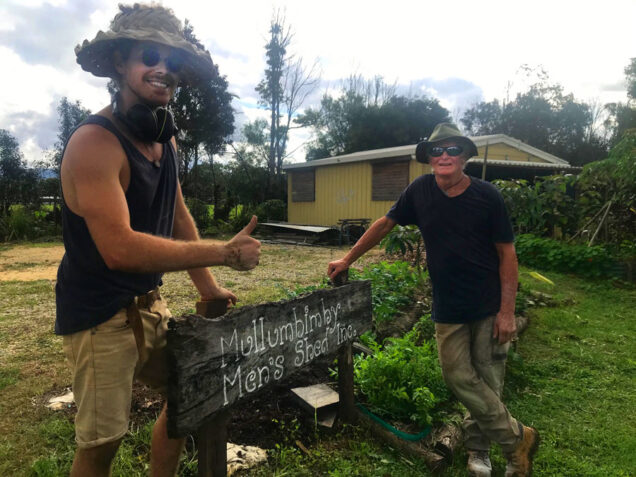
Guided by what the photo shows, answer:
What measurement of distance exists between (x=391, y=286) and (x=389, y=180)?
9999 mm

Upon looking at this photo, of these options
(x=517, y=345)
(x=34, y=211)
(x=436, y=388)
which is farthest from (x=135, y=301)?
(x=34, y=211)

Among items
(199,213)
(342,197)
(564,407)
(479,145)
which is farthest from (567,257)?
(199,213)

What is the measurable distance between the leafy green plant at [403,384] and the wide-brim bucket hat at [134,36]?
7.27 ft

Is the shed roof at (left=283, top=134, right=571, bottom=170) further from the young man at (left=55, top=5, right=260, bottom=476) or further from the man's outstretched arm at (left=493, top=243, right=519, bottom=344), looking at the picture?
the young man at (left=55, top=5, right=260, bottom=476)

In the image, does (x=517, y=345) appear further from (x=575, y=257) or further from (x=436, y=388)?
(x=575, y=257)

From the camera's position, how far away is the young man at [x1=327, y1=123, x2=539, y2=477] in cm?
234

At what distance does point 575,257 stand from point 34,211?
1775 cm

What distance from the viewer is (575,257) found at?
809 cm

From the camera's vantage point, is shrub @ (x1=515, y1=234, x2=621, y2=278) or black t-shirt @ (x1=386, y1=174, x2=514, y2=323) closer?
black t-shirt @ (x1=386, y1=174, x2=514, y2=323)

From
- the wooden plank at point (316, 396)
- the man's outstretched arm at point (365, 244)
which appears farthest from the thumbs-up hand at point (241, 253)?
the wooden plank at point (316, 396)

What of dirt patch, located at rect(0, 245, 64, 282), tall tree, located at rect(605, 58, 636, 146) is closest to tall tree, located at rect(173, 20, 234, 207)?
dirt patch, located at rect(0, 245, 64, 282)

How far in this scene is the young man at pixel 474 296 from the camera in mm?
2338

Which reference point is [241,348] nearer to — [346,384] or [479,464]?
[346,384]

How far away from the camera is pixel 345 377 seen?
2.79 metres
